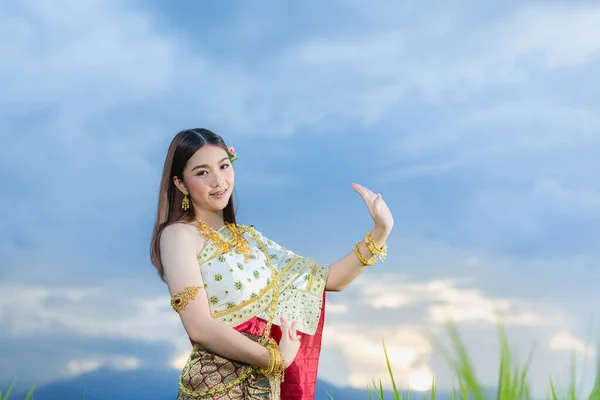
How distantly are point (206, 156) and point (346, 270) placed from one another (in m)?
0.93

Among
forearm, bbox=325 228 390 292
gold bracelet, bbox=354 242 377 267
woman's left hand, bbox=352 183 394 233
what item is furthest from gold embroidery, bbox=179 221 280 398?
woman's left hand, bbox=352 183 394 233

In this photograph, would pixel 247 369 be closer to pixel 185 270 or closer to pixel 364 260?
pixel 185 270

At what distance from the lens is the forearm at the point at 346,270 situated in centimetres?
360

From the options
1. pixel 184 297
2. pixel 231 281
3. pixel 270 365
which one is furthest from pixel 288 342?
pixel 184 297

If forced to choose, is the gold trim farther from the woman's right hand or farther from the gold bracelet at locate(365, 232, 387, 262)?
the gold bracelet at locate(365, 232, 387, 262)

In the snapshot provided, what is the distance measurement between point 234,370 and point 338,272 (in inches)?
31.1

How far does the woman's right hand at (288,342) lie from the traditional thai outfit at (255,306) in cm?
9

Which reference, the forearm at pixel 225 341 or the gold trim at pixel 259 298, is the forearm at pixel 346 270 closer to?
the gold trim at pixel 259 298

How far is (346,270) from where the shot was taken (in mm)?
3654

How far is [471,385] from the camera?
2713 mm

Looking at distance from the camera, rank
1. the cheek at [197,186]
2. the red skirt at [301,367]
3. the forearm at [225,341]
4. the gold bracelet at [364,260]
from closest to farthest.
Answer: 1. the forearm at [225,341]
2. the red skirt at [301,367]
3. the cheek at [197,186]
4. the gold bracelet at [364,260]

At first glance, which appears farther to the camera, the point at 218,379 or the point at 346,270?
the point at 346,270

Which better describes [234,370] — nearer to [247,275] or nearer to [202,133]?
[247,275]

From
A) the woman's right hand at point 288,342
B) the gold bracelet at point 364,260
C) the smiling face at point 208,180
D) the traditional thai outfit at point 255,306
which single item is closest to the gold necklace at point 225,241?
the traditional thai outfit at point 255,306
